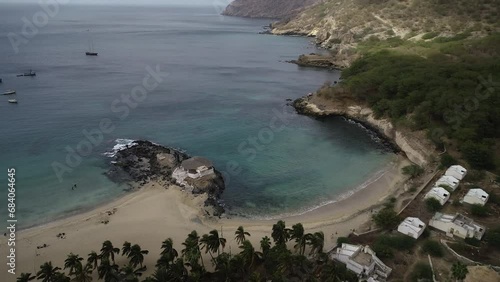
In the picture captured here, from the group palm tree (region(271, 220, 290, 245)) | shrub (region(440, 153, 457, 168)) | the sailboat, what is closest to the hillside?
shrub (region(440, 153, 457, 168))

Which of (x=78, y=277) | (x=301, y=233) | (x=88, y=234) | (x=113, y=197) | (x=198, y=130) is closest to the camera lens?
(x=78, y=277)

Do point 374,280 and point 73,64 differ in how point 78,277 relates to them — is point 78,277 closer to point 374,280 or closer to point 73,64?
point 374,280

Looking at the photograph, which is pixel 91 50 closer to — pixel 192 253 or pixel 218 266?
pixel 192 253

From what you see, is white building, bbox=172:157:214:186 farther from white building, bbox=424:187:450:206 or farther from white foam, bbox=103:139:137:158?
white building, bbox=424:187:450:206

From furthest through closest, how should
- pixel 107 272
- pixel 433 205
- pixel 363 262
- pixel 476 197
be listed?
pixel 476 197 → pixel 433 205 → pixel 363 262 → pixel 107 272

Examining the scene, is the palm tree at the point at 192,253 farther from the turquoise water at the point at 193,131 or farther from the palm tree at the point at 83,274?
the turquoise water at the point at 193,131

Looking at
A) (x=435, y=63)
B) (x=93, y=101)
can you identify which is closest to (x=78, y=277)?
(x=93, y=101)

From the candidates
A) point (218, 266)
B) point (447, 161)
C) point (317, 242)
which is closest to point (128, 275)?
point (218, 266)
